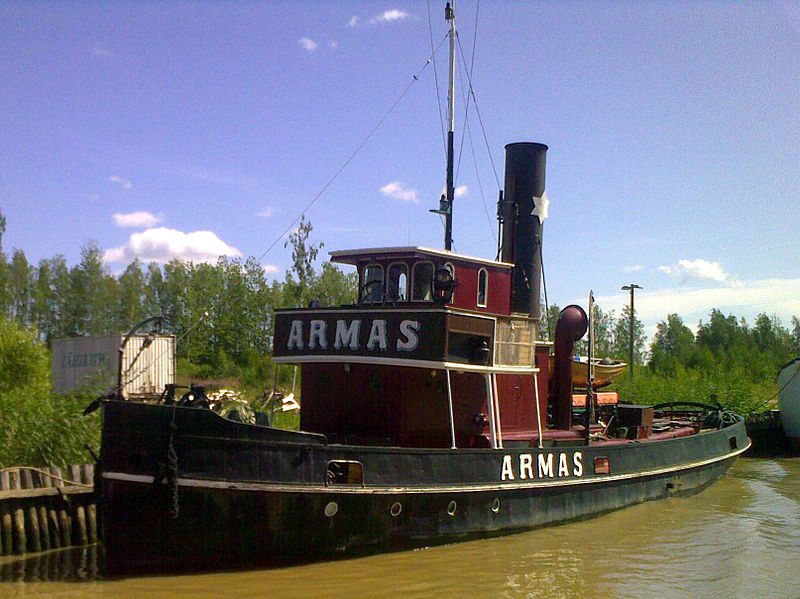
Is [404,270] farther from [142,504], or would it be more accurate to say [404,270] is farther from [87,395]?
[87,395]

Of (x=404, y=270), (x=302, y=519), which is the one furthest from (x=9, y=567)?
(x=404, y=270)

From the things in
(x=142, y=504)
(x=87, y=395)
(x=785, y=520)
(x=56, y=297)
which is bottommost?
(x=785, y=520)

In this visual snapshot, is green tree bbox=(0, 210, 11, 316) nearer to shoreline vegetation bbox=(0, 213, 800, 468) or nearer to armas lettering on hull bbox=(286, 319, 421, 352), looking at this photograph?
shoreline vegetation bbox=(0, 213, 800, 468)

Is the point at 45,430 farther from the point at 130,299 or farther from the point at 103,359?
the point at 130,299

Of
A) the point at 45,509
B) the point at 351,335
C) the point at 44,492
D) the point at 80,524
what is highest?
the point at 351,335

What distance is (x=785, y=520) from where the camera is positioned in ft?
46.6

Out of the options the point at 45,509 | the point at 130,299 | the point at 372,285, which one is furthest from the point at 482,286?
the point at 130,299

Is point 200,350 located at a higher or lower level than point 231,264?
lower

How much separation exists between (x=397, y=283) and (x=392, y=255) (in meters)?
0.43

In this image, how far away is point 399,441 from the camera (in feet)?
37.6

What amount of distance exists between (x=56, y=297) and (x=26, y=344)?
35413 millimetres

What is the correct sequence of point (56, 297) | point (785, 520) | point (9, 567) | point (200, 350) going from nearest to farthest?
1. point (9, 567)
2. point (785, 520)
3. point (200, 350)
4. point (56, 297)

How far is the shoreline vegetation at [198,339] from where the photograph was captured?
518 inches

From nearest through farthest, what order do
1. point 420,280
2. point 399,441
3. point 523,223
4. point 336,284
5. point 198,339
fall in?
1. point 399,441
2. point 420,280
3. point 523,223
4. point 198,339
5. point 336,284
